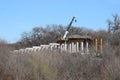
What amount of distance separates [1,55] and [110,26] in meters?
41.6

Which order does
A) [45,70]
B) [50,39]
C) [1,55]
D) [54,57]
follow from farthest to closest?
[50,39] < [54,57] < [1,55] < [45,70]

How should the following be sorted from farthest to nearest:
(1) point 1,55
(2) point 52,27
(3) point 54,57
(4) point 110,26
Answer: (2) point 52,27 → (4) point 110,26 → (3) point 54,57 → (1) point 1,55

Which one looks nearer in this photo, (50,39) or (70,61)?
(70,61)

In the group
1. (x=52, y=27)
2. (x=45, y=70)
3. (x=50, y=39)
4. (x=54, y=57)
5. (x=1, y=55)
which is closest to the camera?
(x=45, y=70)

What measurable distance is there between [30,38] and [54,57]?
4868 cm

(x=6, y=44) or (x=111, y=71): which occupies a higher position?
(x=6, y=44)

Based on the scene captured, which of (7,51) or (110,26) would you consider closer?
(7,51)

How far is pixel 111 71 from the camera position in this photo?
60.4 feet

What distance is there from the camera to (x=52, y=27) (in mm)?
75312

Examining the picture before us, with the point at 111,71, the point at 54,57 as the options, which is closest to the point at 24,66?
the point at 54,57

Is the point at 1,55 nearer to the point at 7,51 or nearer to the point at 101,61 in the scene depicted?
the point at 7,51

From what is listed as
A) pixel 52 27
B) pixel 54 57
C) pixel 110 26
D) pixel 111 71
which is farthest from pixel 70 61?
pixel 52 27

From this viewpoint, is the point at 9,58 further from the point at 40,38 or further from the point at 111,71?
the point at 40,38

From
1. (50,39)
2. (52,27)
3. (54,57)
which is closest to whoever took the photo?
(54,57)
